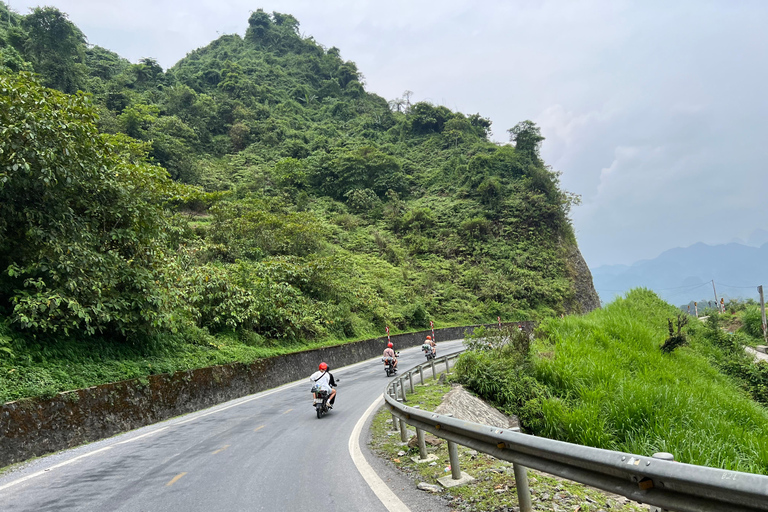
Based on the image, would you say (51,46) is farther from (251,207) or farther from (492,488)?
(492,488)

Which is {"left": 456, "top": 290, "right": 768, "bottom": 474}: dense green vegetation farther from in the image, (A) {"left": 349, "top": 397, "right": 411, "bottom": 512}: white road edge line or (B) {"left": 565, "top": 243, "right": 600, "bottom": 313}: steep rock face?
(B) {"left": 565, "top": 243, "right": 600, "bottom": 313}: steep rock face

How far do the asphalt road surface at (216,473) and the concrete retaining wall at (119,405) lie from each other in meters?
0.49

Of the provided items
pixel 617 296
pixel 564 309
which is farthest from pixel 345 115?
pixel 617 296

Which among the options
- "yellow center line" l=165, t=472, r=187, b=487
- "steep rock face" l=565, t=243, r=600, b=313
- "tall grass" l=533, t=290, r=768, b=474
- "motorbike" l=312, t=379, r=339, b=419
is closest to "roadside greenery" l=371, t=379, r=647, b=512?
"tall grass" l=533, t=290, r=768, b=474

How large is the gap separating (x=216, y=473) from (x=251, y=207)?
3212 centimetres

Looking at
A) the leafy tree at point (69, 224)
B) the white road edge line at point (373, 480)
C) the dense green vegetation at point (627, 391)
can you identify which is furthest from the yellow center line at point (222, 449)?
the dense green vegetation at point (627, 391)

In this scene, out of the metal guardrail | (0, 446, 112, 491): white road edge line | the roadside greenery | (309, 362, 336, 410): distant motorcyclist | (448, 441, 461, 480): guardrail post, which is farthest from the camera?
(309, 362, 336, 410): distant motorcyclist

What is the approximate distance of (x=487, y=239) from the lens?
5400 cm

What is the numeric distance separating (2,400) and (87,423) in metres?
2.01

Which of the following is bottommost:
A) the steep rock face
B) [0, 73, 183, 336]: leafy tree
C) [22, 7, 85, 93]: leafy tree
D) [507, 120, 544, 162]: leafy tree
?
the steep rock face

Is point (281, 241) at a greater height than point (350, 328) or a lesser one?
greater

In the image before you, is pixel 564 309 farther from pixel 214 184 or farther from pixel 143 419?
pixel 143 419

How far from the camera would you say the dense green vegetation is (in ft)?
22.6

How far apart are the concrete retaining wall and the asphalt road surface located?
49 centimetres
